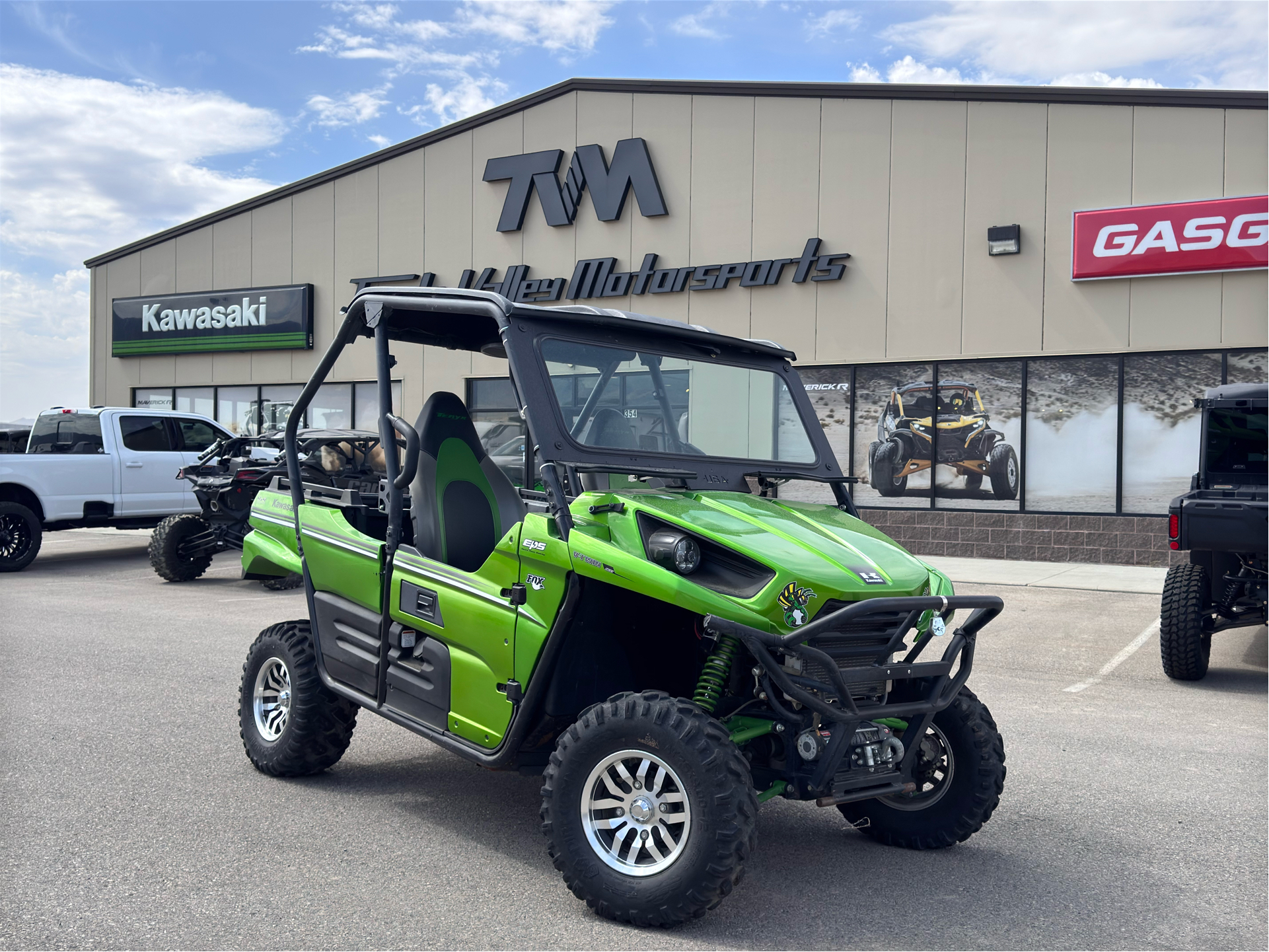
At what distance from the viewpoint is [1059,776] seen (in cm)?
563

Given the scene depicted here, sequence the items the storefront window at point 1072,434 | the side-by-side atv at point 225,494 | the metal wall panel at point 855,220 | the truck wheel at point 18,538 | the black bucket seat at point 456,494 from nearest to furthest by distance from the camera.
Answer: the black bucket seat at point 456,494 → the side-by-side atv at point 225,494 → the truck wheel at point 18,538 → the storefront window at point 1072,434 → the metal wall panel at point 855,220

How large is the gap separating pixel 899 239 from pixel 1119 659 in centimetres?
907

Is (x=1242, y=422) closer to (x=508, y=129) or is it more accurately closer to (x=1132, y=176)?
(x=1132, y=176)

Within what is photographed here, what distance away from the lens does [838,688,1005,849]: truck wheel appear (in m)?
4.38

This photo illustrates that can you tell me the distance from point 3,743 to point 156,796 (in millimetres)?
1497

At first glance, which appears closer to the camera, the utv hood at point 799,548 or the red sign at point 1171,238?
the utv hood at point 799,548

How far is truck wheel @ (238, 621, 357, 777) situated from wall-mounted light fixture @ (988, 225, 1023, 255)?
1306 centimetres

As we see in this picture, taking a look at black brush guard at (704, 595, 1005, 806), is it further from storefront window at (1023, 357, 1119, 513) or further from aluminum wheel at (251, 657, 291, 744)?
storefront window at (1023, 357, 1119, 513)

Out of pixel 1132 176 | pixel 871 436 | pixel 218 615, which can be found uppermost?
pixel 1132 176

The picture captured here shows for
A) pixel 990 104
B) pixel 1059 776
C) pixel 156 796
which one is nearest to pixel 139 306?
pixel 990 104

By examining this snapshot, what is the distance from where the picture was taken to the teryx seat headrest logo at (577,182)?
1884cm

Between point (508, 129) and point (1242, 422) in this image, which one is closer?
point (1242, 422)

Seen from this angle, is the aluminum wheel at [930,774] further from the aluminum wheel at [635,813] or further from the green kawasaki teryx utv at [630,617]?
the aluminum wheel at [635,813]

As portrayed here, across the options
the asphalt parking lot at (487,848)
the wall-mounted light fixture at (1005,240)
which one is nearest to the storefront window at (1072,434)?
the wall-mounted light fixture at (1005,240)
